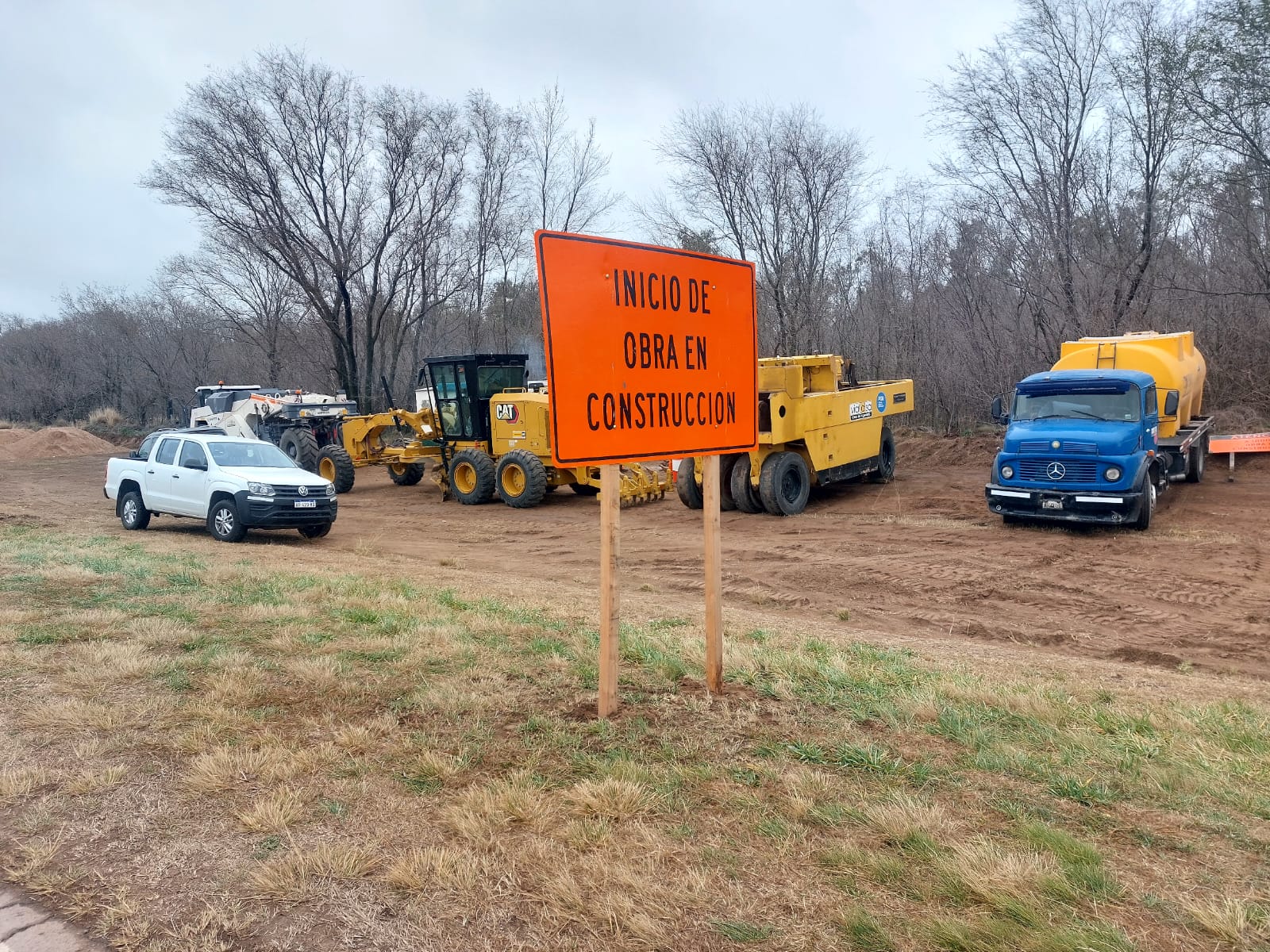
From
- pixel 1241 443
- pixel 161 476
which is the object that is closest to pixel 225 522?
pixel 161 476

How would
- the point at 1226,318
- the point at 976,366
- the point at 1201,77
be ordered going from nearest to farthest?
the point at 1201,77
the point at 1226,318
the point at 976,366

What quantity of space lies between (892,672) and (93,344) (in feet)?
196

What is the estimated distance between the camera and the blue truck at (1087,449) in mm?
12555

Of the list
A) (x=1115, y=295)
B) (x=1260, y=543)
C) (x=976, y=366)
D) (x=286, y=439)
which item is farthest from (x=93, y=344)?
(x=1260, y=543)

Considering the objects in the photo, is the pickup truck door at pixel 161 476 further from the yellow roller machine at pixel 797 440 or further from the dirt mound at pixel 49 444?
the dirt mound at pixel 49 444

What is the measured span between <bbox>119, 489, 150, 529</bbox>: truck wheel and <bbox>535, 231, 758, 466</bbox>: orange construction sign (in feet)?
43.9

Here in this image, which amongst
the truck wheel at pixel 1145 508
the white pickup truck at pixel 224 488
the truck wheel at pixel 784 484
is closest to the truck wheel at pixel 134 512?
the white pickup truck at pixel 224 488

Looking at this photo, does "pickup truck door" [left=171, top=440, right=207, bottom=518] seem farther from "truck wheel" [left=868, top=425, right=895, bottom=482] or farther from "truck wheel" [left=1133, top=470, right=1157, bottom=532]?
"truck wheel" [left=1133, top=470, right=1157, bottom=532]

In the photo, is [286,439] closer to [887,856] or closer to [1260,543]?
[1260,543]

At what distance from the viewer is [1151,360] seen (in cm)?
1574

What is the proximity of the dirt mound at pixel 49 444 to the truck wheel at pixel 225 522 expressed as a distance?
91.1 ft

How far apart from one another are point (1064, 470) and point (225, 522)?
1253cm

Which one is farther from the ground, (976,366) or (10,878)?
(976,366)

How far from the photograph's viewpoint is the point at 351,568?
11.1 meters
